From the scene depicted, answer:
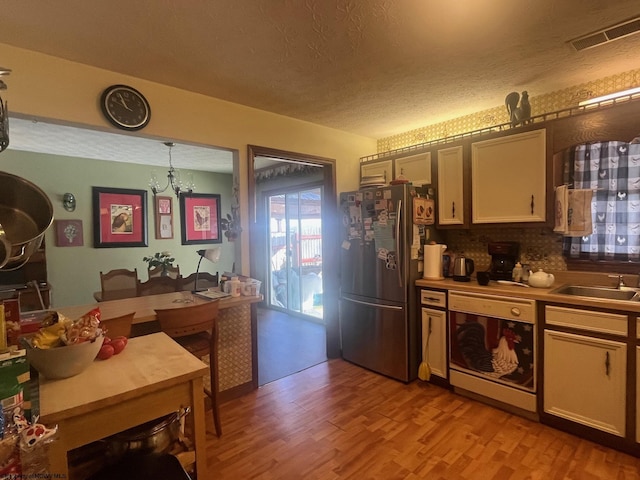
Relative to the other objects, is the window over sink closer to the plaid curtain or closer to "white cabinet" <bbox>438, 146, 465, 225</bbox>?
the plaid curtain

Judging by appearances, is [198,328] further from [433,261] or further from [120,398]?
[433,261]

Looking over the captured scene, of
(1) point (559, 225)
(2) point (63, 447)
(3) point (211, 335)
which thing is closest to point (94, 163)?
(3) point (211, 335)

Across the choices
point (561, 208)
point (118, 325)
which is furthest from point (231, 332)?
point (561, 208)

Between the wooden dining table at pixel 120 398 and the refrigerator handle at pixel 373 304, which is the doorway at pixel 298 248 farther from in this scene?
Answer: the wooden dining table at pixel 120 398

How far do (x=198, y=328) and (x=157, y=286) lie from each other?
1364 mm

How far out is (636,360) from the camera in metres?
1.89

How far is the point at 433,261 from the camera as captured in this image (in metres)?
2.91

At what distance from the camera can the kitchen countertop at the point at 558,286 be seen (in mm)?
1953

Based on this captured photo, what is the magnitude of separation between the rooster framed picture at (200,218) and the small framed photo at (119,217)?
62 cm

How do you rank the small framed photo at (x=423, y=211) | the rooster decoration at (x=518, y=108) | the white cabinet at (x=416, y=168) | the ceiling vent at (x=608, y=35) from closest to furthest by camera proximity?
the ceiling vent at (x=608, y=35)
the rooster decoration at (x=518, y=108)
the small framed photo at (x=423, y=211)
the white cabinet at (x=416, y=168)

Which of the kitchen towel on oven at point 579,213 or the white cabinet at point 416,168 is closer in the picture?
the kitchen towel on oven at point 579,213

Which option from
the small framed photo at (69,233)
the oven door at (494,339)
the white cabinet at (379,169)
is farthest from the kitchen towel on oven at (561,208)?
the small framed photo at (69,233)

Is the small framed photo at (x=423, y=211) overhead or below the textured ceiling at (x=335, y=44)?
below

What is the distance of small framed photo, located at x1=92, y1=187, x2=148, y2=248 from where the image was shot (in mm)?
4621
